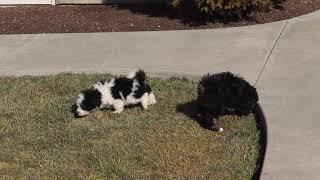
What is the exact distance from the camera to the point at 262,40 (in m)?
8.09

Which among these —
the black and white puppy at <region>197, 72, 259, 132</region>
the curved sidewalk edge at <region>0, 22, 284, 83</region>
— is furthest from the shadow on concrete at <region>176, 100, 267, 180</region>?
the curved sidewalk edge at <region>0, 22, 284, 83</region>

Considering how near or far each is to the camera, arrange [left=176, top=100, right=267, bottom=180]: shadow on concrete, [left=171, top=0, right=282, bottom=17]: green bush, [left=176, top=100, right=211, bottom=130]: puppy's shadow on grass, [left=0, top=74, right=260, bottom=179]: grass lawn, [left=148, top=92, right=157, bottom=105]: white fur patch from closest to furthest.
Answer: [left=176, top=100, right=267, bottom=180]: shadow on concrete < [left=0, top=74, right=260, bottom=179]: grass lawn < [left=176, top=100, right=211, bottom=130]: puppy's shadow on grass < [left=148, top=92, right=157, bottom=105]: white fur patch < [left=171, top=0, right=282, bottom=17]: green bush

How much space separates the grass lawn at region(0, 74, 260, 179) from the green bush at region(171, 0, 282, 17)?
7.99ft

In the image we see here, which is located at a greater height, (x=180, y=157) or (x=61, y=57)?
(x=180, y=157)

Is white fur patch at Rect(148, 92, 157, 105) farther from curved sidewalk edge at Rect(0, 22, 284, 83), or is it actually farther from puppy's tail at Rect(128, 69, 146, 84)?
curved sidewalk edge at Rect(0, 22, 284, 83)

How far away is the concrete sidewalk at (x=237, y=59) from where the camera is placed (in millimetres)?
5352

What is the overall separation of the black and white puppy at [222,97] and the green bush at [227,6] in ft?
10.9

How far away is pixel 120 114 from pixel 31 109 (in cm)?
98

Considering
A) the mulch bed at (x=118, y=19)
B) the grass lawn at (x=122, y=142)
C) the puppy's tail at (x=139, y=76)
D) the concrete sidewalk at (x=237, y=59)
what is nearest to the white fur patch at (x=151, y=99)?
the grass lawn at (x=122, y=142)

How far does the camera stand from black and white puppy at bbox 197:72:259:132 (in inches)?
223

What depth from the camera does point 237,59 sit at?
24.3 ft

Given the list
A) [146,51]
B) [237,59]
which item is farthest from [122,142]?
[146,51]

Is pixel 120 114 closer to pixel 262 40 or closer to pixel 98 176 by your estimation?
pixel 98 176

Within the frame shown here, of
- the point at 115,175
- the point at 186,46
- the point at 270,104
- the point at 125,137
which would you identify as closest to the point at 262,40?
the point at 186,46
